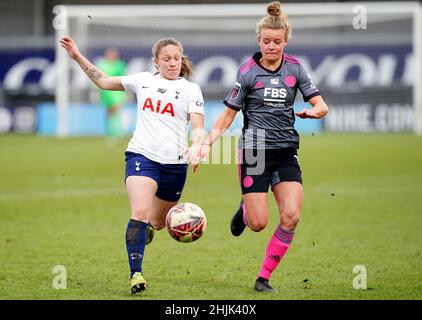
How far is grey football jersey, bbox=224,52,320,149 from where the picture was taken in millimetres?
7918

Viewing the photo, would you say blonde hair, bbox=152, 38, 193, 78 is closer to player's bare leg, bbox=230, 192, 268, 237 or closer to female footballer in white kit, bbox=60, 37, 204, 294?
female footballer in white kit, bbox=60, 37, 204, 294

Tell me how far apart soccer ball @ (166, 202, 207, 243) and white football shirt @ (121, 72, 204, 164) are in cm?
48

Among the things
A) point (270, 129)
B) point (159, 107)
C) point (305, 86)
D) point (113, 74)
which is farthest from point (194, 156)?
point (113, 74)

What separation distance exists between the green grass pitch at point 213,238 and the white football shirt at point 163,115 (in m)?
1.20

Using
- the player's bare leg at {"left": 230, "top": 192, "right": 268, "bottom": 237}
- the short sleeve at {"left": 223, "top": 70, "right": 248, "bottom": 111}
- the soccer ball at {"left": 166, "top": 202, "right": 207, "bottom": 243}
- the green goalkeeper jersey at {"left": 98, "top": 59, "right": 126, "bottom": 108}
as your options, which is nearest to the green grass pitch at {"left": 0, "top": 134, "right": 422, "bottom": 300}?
the soccer ball at {"left": 166, "top": 202, "right": 207, "bottom": 243}

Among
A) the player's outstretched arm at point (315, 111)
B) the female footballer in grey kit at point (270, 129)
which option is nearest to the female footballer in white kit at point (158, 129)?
the female footballer in grey kit at point (270, 129)

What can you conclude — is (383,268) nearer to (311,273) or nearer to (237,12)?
(311,273)

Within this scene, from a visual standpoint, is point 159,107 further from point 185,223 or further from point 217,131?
point 185,223

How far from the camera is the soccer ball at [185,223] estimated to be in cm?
779

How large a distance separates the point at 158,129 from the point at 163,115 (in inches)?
5.3

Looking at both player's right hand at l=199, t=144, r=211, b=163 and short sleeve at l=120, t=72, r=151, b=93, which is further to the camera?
short sleeve at l=120, t=72, r=151, b=93

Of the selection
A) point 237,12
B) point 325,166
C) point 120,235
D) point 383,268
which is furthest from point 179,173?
point 237,12

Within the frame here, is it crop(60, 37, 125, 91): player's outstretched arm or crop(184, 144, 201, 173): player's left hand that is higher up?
crop(60, 37, 125, 91): player's outstretched arm

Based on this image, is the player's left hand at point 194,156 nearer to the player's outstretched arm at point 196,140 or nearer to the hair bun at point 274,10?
the player's outstretched arm at point 196,140
